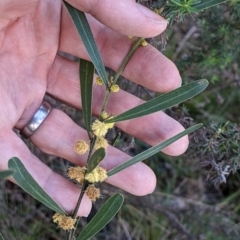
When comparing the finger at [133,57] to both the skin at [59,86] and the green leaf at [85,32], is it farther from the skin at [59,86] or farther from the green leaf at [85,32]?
the green leaf at [85,32]

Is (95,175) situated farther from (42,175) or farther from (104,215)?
(42,175)

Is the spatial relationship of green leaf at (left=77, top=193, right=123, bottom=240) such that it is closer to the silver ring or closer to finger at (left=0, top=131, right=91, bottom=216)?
Answer: finger at (left=0, top=131, right=91, bottom=216)

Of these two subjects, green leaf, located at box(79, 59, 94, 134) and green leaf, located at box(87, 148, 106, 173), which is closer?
green leaf, located at box(87, 148, 106, 173)

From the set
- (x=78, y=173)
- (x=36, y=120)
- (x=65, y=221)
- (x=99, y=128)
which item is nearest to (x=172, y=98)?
(x=99, y=128)

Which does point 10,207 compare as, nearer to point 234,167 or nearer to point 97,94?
point 97,94

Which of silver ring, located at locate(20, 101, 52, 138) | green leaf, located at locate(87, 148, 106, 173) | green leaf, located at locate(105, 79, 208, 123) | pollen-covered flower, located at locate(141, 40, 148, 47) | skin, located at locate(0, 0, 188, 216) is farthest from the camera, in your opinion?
silver ring, located at locate(20, 101, 52, 138)

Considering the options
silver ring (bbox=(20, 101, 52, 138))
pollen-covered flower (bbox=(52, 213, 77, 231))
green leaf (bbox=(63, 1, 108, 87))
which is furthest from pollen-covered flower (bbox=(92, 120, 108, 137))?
silver ring (bbox=(20, 101, 52, 138))

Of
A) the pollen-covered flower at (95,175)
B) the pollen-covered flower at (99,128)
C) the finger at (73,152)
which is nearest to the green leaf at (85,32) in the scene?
the pollen-covered flower at (99,128)
